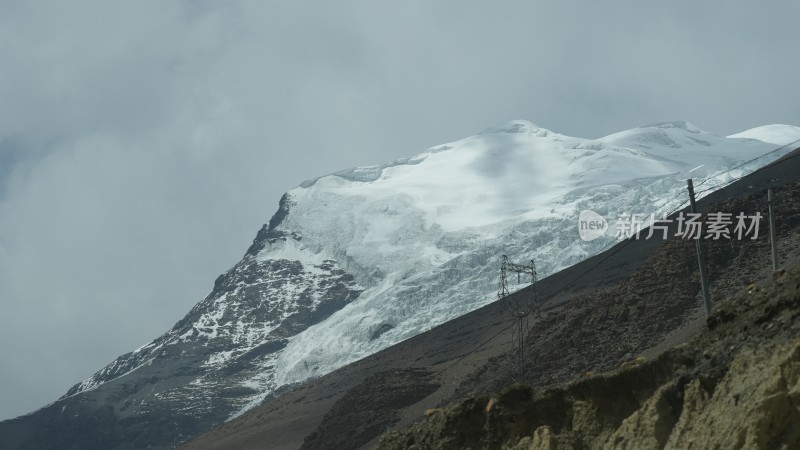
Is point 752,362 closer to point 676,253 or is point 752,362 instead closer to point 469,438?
point 469,438

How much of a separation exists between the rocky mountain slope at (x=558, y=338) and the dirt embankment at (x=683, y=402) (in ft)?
74.8

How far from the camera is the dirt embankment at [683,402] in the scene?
16.4 meters

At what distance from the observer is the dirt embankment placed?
645 inches

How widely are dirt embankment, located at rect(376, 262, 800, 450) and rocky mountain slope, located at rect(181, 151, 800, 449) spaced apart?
74.8 ft

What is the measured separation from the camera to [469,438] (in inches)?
918

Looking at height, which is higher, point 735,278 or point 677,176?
point 677,176

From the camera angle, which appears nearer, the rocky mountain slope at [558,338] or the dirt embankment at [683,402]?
the dirt embankment at [683,402]

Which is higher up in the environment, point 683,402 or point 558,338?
point 683,402

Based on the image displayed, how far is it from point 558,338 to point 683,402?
192ft

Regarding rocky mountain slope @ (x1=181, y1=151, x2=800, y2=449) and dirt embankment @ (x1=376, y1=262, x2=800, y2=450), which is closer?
dirt embankment @ (x1=376, y1=262, x2=800, y2=450)

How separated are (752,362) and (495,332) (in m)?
92.1

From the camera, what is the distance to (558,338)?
77.0m

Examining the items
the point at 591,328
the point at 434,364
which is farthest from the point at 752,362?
the point at 434,364

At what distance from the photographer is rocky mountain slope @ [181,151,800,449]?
67375mm
